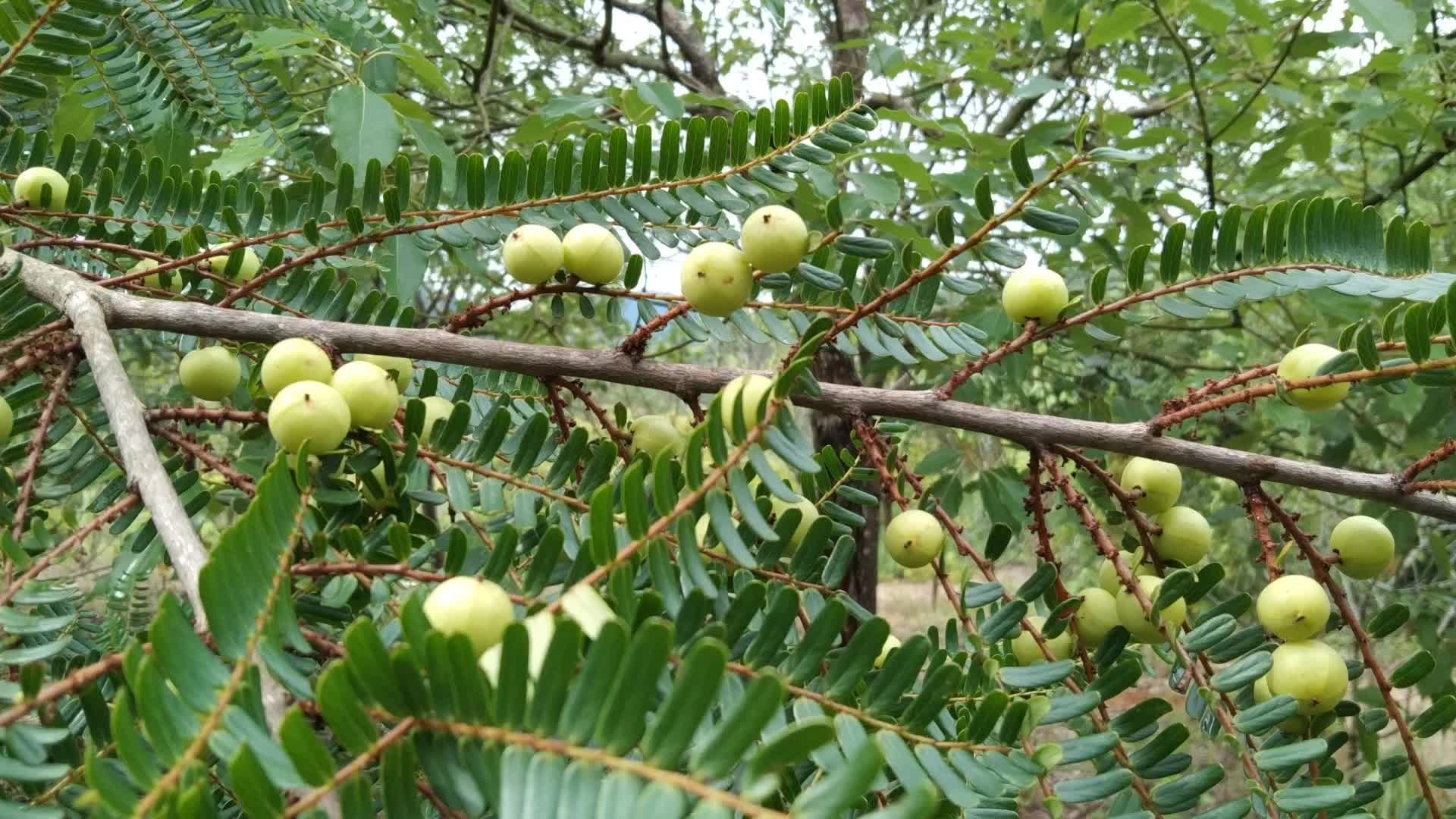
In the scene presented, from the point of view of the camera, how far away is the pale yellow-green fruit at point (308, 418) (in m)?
0.80

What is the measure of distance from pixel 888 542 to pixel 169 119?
136 centimetres

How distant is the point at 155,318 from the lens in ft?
3.58

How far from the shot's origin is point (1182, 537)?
1150 millimetres

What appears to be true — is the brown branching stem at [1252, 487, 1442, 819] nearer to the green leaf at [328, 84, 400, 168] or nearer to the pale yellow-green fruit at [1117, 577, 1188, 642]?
the pale yellow-green fruit at [1117, 577, 1188, 642]

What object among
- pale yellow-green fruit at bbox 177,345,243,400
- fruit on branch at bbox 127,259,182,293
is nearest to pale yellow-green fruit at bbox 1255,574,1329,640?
pale yellow-green fruit at bbox 177,345,243,400

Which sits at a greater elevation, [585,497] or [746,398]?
[746,398]

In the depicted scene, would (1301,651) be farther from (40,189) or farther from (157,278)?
(40,189)

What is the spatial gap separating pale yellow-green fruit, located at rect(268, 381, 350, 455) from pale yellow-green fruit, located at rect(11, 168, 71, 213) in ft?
2.08

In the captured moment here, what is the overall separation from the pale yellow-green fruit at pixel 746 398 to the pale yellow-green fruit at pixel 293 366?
418mm

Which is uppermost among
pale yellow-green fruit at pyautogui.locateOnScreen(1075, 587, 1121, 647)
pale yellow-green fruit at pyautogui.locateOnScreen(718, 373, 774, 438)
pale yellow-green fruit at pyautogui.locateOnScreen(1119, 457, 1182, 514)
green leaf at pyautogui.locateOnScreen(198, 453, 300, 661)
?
pale yellow-green fruit at pyautogui.locateOnScreen(718, 373, 774, 438)

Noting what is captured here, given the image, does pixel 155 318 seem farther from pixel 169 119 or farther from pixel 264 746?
pixel 264 746

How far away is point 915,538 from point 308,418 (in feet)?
2.10

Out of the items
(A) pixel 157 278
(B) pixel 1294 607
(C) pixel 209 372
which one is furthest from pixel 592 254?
(B) pixel 1294 607

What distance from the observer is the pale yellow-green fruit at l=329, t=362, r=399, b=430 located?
884 millimetres
